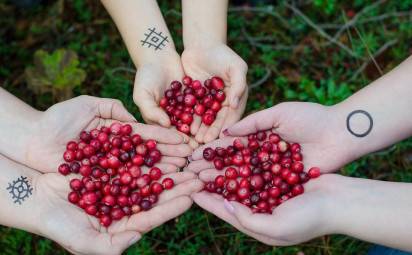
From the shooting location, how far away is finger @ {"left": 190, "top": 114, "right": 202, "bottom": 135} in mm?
4690

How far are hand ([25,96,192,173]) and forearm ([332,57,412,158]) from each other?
138cm

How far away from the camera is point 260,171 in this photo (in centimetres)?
445

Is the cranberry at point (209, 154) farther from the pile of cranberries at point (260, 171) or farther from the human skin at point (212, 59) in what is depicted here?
the human skin at point (212, 59)

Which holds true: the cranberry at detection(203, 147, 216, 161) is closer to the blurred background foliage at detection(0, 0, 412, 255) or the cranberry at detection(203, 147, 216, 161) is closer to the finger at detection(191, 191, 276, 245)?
the finger at detection(191, 191, 276, 245)

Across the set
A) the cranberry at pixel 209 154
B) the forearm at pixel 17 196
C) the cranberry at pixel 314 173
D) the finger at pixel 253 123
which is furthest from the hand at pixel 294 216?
the forearm at pixel 17 196

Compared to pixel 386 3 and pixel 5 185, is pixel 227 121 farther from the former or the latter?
pixel 386 3

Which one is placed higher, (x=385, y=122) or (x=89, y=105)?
(x=385, y=122)

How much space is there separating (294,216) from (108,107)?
6.52 feet

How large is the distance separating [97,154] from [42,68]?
6.71 feet

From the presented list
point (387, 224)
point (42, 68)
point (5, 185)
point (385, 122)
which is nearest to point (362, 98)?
point (385, 122)

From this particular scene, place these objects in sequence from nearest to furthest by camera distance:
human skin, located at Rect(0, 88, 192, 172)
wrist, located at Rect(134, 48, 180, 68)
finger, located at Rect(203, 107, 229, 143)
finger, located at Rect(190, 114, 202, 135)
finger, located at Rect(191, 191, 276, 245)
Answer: finger, located at Rect(191, 191, 276, 245)
human skin, located at Rect(0, 88, 192, 172)
finger, located at Rect(203, 107, 229, 143)
finger, located at Rect(190, 114, 202, 135)
wrist, located at Rect(134, 48, 180, 68)

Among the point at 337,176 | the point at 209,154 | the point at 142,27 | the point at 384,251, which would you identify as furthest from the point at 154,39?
the point at 384,251

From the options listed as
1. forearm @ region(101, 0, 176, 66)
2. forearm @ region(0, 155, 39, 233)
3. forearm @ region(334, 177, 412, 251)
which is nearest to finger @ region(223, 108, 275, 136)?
forearm @ region(334, 177, 412, 251)

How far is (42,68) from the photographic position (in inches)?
241
